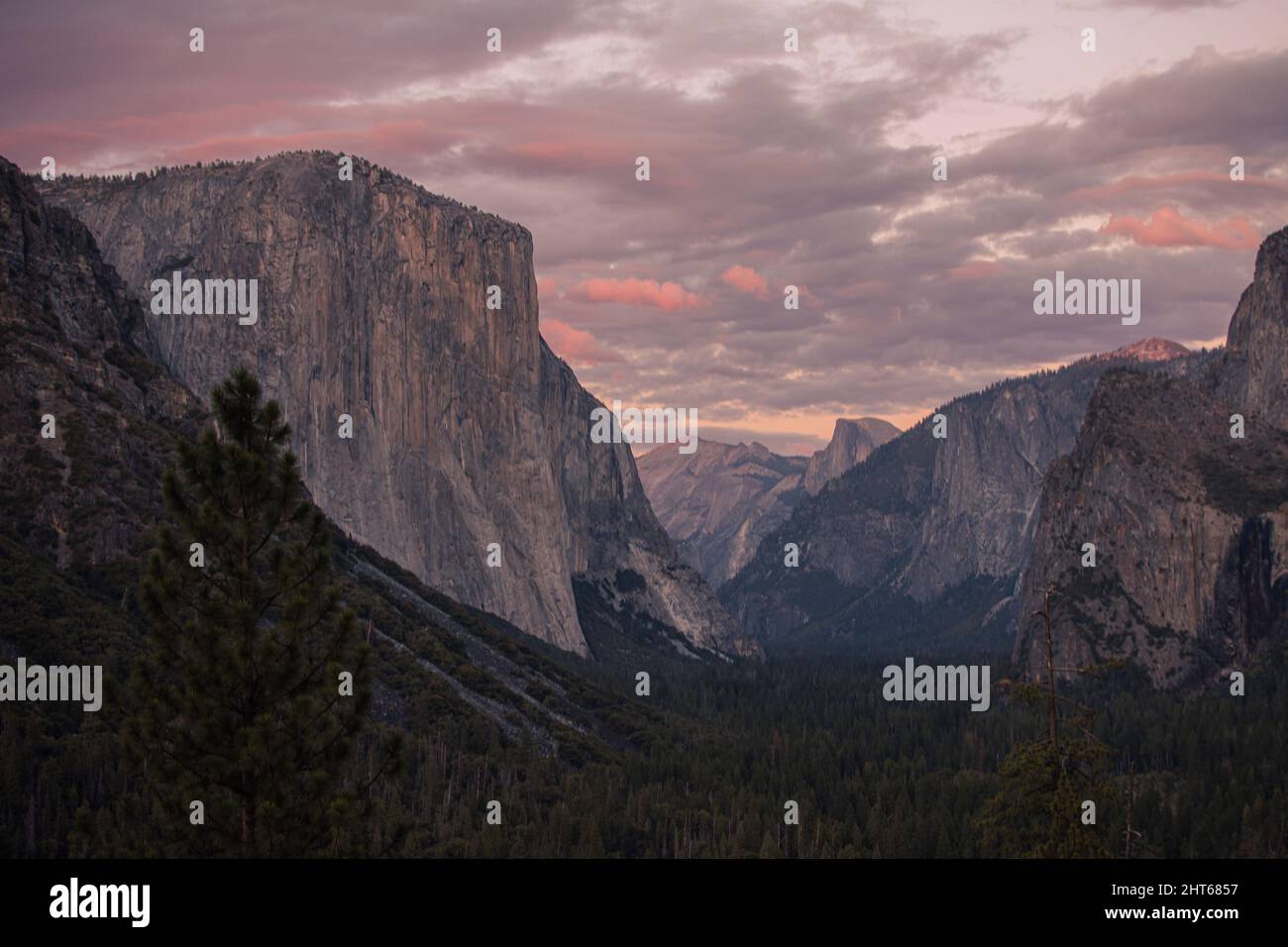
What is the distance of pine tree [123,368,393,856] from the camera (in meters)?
46.0

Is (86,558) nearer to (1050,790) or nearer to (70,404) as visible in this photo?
(70,404)

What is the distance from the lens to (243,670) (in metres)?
46.9

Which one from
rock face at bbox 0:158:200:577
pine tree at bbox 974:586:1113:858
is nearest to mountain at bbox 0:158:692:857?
rock face at bbox 0:158:200:577

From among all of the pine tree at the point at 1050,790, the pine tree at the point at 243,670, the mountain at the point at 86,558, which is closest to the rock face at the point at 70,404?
the mountain at the point at 86,558

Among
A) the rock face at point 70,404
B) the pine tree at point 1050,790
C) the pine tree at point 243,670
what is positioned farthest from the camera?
the rock face at point 70,404

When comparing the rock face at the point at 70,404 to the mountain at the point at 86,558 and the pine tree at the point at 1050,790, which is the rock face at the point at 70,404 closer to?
the mountain at the point at 86,558

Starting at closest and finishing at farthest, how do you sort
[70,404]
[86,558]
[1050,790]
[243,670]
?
[243,670] → [1050,790] → [86,558] → [70,404]

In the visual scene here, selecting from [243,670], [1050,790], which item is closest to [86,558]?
[243,670]

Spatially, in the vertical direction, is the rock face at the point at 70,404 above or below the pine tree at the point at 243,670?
above

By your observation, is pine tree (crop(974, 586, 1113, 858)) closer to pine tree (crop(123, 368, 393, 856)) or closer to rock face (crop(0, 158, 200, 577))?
pine tree (crop(123, 368, 393, 856))

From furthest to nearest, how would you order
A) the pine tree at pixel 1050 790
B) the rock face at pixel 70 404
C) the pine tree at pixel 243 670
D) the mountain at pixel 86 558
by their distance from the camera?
the rock face at pixel 70 404 < the mountain at pixel 86 558 < the pine tree at pixel 243 670 < the pine tree at pixel 1050 790

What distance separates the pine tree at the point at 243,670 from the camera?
1811 inches
